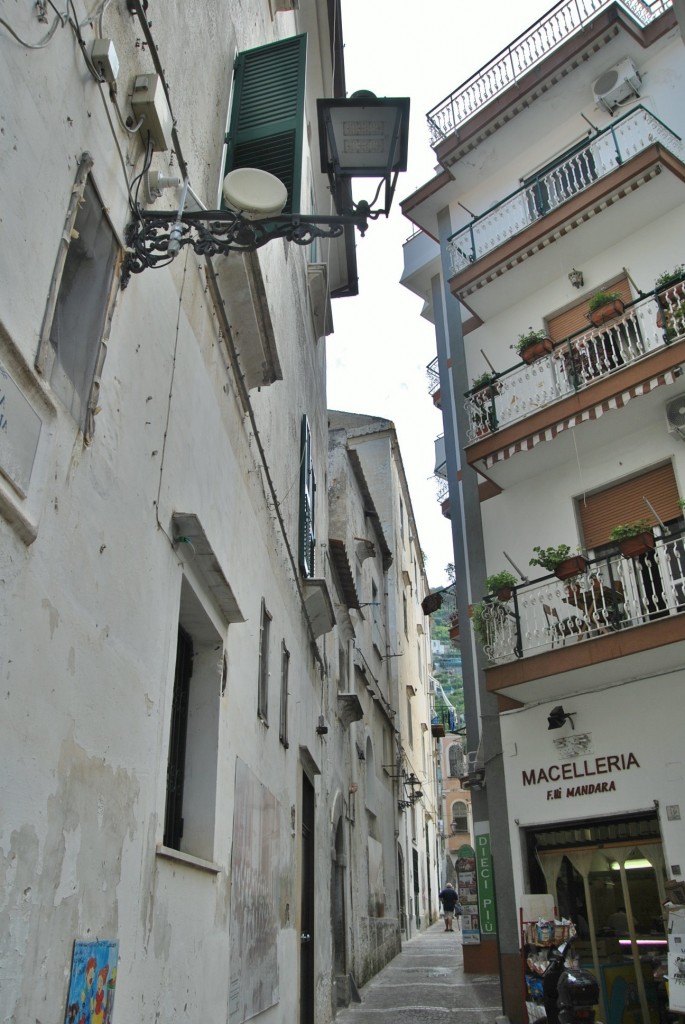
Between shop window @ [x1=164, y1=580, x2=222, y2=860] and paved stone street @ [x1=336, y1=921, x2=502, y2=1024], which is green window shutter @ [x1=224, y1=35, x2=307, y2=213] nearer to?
shop window @ [x1=164, y1=580, x2=222, y2=860]

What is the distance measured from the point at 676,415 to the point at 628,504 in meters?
1.33

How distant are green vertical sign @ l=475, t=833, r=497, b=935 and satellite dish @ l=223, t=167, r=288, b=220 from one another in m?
10.1

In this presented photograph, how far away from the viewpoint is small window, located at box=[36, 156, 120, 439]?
9.85 feet

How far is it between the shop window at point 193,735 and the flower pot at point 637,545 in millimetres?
5853

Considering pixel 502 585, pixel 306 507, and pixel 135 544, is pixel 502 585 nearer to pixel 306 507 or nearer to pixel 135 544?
pixel 306 507

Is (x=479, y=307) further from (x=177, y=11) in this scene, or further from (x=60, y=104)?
(x=60, y=104)

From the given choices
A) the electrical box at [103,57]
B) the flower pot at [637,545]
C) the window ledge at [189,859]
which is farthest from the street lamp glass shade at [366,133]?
the flower pot at [637,545]

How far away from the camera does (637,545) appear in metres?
9.44

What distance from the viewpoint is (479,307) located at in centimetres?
1390

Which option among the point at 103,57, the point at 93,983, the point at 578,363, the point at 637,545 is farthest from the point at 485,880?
the point at 103,57

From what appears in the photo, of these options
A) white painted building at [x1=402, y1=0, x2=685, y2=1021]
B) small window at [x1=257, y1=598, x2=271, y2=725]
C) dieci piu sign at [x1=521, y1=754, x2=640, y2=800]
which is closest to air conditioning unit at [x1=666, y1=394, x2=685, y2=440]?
white painted building at [x1=402, y1=0, x2=685, y2=1021]

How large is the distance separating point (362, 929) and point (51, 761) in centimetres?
1335

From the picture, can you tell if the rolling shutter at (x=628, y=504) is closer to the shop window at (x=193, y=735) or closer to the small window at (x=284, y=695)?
the small window at (x=284, y=695)

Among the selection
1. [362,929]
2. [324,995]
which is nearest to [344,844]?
[362,929]
